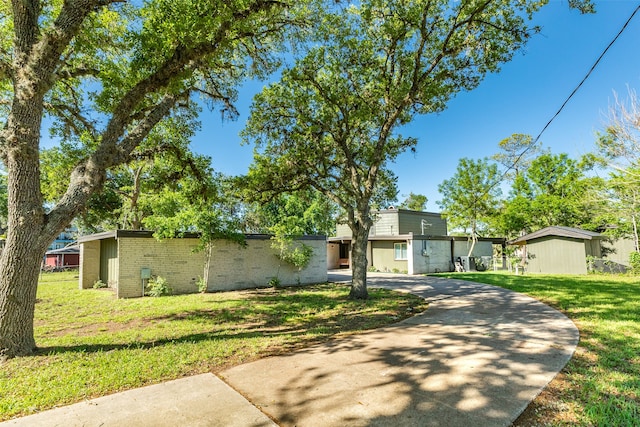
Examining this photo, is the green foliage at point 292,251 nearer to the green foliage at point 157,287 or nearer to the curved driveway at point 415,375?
the green foliage at point 157,287

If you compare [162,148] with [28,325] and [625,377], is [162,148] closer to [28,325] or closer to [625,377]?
[28,325]

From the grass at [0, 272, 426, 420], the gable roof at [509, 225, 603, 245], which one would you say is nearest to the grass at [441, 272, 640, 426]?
the grass at [0, 272, 426, 420]

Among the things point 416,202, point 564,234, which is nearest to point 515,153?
point 564,234

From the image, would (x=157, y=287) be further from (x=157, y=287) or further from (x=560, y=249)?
(x=560, y=249)

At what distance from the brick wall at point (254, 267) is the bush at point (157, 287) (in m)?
1.63

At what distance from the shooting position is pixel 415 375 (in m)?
3.77

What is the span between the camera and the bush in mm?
11258

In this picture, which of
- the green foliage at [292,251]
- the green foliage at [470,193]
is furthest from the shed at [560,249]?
the green foliage at [292,251]

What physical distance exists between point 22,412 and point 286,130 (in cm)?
887

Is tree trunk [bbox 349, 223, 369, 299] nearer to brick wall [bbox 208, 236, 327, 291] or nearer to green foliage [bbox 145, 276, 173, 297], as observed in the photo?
brick wall [bbox 208, 236, 327, 291]

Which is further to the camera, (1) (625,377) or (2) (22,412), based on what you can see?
(1) (625,377)

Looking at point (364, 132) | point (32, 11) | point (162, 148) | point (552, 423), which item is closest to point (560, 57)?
point (364, 132)

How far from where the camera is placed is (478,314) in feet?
24.2

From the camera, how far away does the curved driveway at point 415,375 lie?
2.90 meters
